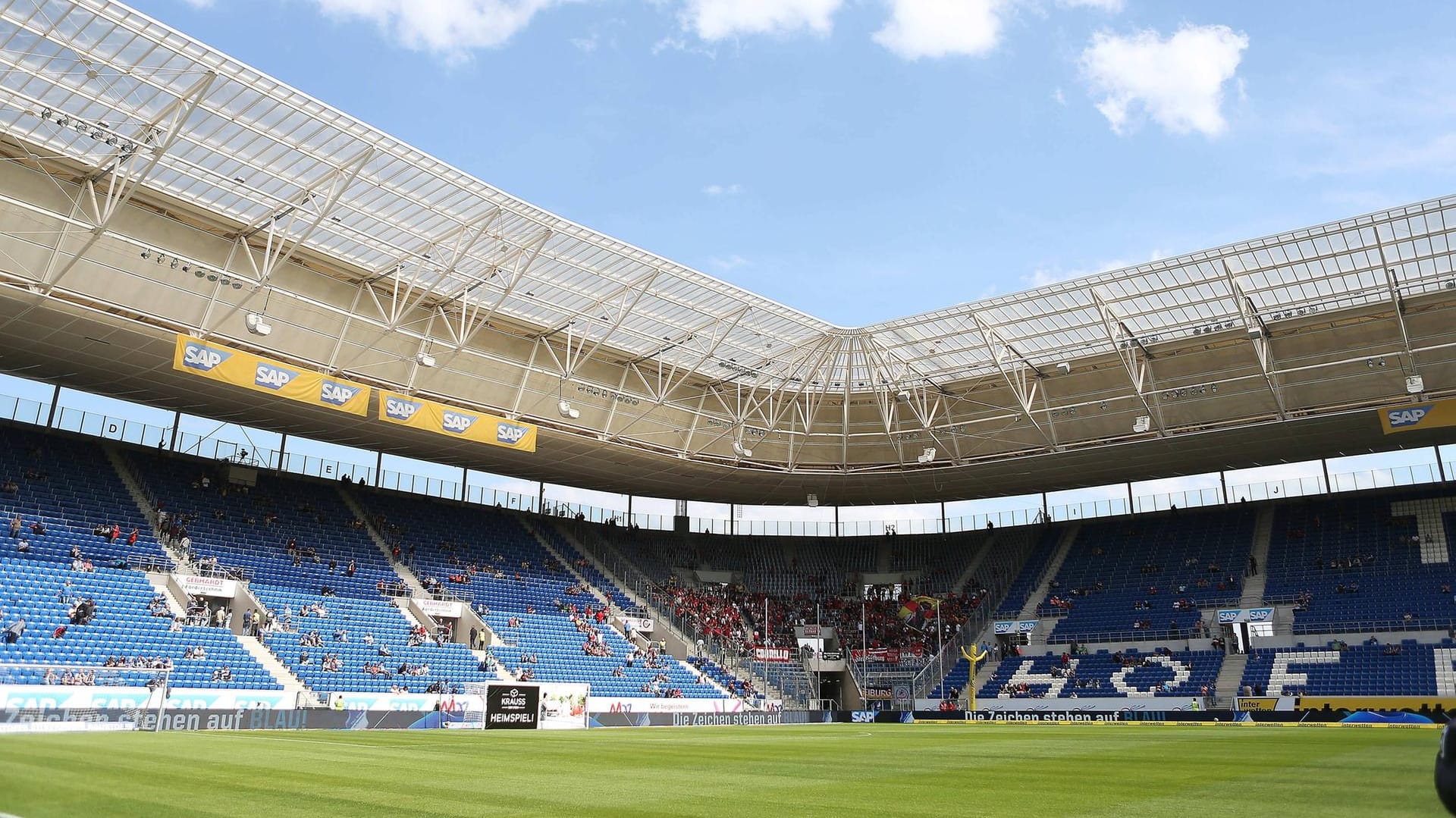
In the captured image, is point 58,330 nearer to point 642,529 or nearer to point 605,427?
point 605,427

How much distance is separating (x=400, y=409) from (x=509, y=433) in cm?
418

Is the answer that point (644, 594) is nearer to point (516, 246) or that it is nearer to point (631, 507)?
point (631, 507)

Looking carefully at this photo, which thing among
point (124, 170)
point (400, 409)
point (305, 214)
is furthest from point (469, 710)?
point (124, 170)

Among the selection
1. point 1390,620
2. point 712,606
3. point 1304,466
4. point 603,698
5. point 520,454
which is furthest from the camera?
point 712,606

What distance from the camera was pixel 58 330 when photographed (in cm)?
3189

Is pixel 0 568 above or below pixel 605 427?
below

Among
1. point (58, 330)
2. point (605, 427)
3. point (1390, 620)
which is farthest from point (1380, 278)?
point (58, 330)

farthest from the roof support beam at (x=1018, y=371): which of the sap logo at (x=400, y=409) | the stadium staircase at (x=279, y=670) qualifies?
the stadium staircase at (x=279, y=670)

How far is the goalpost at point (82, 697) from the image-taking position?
22984 millimetres

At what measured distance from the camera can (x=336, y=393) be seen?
32.7m

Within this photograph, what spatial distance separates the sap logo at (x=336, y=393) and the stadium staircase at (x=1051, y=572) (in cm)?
3628

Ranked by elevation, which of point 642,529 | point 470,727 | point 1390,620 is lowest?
point 470,727

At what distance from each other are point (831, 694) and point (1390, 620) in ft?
87.2

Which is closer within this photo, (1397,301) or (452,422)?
(1397,301)
